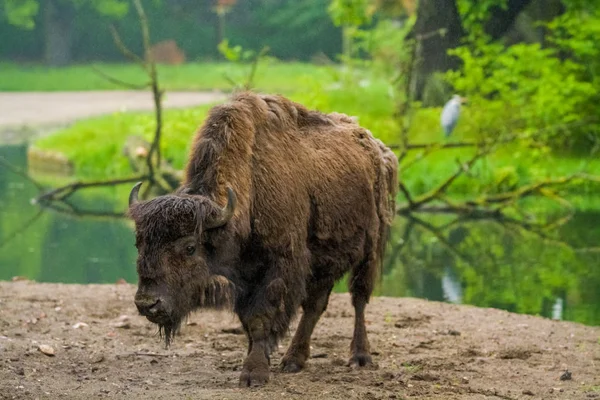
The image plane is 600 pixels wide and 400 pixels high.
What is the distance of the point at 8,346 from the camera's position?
25.6 feet

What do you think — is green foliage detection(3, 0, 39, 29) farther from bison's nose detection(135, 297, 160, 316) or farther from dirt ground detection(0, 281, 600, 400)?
bison's nose detection(135, 297, 160, 316)

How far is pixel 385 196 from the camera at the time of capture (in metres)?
8.58

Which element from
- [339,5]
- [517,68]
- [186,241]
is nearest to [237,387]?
[186,241]

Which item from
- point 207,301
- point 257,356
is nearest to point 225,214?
point 207,301

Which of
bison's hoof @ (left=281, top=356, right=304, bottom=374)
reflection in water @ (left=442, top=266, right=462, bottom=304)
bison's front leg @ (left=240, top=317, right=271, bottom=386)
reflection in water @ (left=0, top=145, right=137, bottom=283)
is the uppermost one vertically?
bison's front leg @ (left=240, top=317, right=271, bottom=386)

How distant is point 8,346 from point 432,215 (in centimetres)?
1042

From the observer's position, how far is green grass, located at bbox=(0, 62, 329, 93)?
37.2 meters

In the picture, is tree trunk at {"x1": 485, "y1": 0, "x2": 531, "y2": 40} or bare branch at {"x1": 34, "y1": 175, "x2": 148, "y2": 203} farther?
tree trunk at {"x1": 485, "y1": 0, "x2": 531, "y2": 40}

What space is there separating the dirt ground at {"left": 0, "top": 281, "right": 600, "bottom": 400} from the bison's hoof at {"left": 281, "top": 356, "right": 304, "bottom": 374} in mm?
123

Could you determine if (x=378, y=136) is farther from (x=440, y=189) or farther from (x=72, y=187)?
(x=72, y=187)

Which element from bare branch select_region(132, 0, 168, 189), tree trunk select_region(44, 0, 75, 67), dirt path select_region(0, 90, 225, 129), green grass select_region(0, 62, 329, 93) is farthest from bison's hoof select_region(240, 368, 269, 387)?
tree trunk select_region(44, 0, 75, 67)

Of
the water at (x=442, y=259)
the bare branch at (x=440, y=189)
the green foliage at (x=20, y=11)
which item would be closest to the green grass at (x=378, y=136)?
the bare branch at (x=440, y=189)

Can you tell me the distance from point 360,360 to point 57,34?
37194 mm

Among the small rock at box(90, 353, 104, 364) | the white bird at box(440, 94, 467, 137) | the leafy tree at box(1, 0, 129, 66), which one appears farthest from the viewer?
the leafy tree at box(1, 0, 129, 66)
